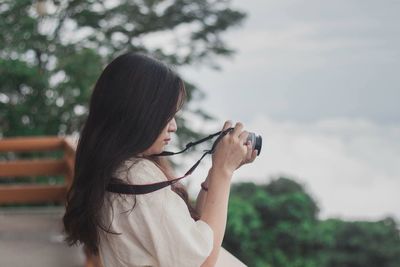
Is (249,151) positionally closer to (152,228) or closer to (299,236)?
(152,228)

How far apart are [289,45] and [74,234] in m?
12.0

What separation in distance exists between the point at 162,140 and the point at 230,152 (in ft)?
0.36

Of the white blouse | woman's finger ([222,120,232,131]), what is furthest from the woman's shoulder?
woman's finger ([222,120,232,131])

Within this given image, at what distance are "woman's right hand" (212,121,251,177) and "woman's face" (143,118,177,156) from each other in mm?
83

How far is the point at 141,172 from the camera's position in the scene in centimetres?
94

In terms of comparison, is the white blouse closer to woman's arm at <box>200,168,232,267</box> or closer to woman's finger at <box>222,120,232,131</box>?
woman's arm at <box>200,168,232,267</box>

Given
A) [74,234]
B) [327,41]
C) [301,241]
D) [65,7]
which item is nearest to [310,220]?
[301,241]

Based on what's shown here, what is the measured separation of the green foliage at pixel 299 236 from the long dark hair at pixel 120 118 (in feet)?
13.7

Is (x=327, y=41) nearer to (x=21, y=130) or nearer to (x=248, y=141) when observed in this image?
(x=21, y=130)

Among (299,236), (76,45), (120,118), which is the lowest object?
(299,236)

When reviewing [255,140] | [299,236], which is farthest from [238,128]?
[299,236]

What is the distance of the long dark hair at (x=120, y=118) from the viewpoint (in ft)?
3.12

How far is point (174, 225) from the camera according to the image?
881 mm

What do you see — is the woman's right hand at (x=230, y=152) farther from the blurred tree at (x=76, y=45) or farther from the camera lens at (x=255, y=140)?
the blurred tree at (x=76, y=45)
